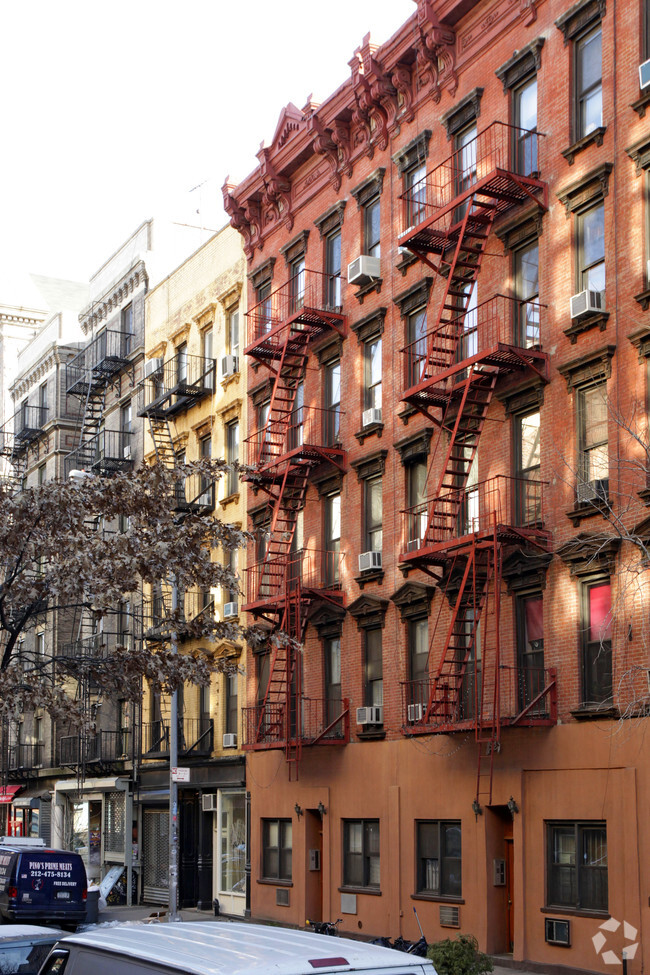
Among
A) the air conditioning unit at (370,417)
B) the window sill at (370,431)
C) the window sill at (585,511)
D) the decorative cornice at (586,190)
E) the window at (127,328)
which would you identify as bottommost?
the window sill at (585,511)

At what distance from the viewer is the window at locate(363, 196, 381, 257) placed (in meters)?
29.4

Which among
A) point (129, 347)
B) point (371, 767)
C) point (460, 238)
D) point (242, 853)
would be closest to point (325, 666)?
point (371, 767)

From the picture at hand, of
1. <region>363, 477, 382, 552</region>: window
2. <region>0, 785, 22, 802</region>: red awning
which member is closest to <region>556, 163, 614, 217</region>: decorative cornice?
<region>363, 477, 382, 552</region>: window

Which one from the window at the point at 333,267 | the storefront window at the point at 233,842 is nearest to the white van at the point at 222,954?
the window at the point at 333,267

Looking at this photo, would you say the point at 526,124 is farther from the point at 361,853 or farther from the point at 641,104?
the point at 361,853

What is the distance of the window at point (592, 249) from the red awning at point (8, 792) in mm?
37715

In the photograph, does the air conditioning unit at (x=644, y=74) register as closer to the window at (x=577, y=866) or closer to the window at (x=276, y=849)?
the window at (x=577, y=866)

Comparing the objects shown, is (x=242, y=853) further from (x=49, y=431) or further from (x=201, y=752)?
(x=49, y=431)

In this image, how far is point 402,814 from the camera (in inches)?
1017

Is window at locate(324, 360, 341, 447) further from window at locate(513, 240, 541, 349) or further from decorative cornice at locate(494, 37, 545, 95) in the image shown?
decorative cornice at locate(494, 37, 545, 95)

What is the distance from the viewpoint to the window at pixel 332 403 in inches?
1187

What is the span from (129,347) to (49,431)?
33.9 ft

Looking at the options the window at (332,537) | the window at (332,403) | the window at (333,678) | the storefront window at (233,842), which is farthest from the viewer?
the storefront window at (233,842)

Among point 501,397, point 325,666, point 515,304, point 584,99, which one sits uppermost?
point 584,99
